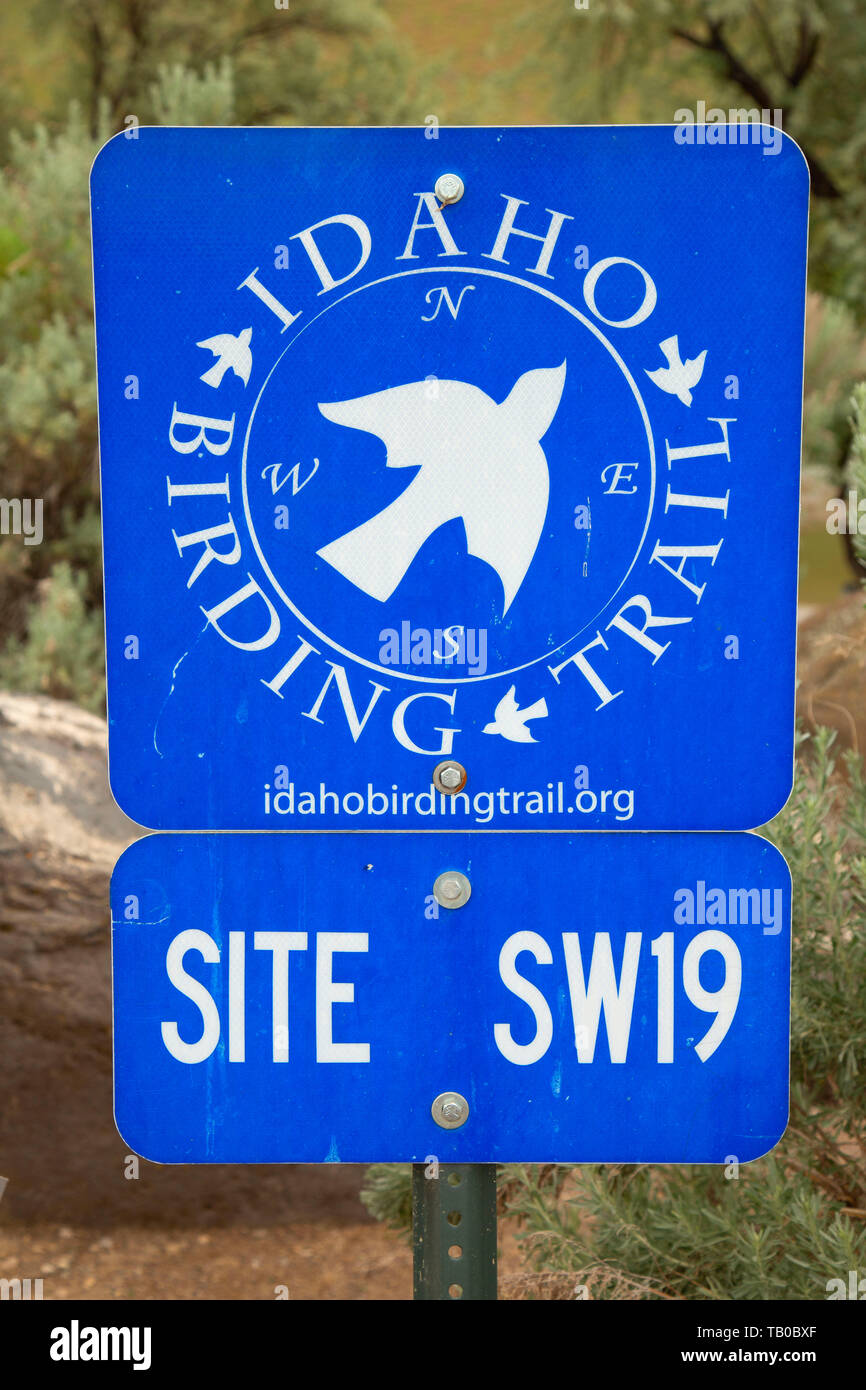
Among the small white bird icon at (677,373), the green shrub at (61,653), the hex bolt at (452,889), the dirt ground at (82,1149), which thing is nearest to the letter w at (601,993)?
the hex bolt at (452,889)

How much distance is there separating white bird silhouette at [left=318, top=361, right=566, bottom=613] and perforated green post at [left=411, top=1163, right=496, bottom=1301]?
640 mm

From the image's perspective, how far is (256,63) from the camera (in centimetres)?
1123

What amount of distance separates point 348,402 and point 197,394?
159 millimetres

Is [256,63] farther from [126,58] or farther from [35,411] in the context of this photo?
[35,411]

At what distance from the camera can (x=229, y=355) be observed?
1.41 m


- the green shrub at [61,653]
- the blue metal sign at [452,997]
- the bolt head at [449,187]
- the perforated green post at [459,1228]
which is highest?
the green shrub at [61,653]

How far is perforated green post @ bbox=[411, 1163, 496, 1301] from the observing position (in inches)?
58.5

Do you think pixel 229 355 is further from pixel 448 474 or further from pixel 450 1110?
pixel 450 1110

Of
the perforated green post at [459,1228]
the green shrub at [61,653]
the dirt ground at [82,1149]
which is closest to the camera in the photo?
the perforated green post at [459,1228]

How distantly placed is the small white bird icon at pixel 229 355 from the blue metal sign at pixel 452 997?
489mm

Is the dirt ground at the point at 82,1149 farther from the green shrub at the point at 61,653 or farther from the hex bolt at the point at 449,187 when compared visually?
the hex bolt at the point at 449,187

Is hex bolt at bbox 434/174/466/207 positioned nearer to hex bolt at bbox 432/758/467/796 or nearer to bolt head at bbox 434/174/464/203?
bolt head at bbox 434/174/464/203

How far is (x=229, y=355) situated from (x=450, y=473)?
0.86 ft

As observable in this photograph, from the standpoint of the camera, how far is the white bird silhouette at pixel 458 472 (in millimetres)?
1402
